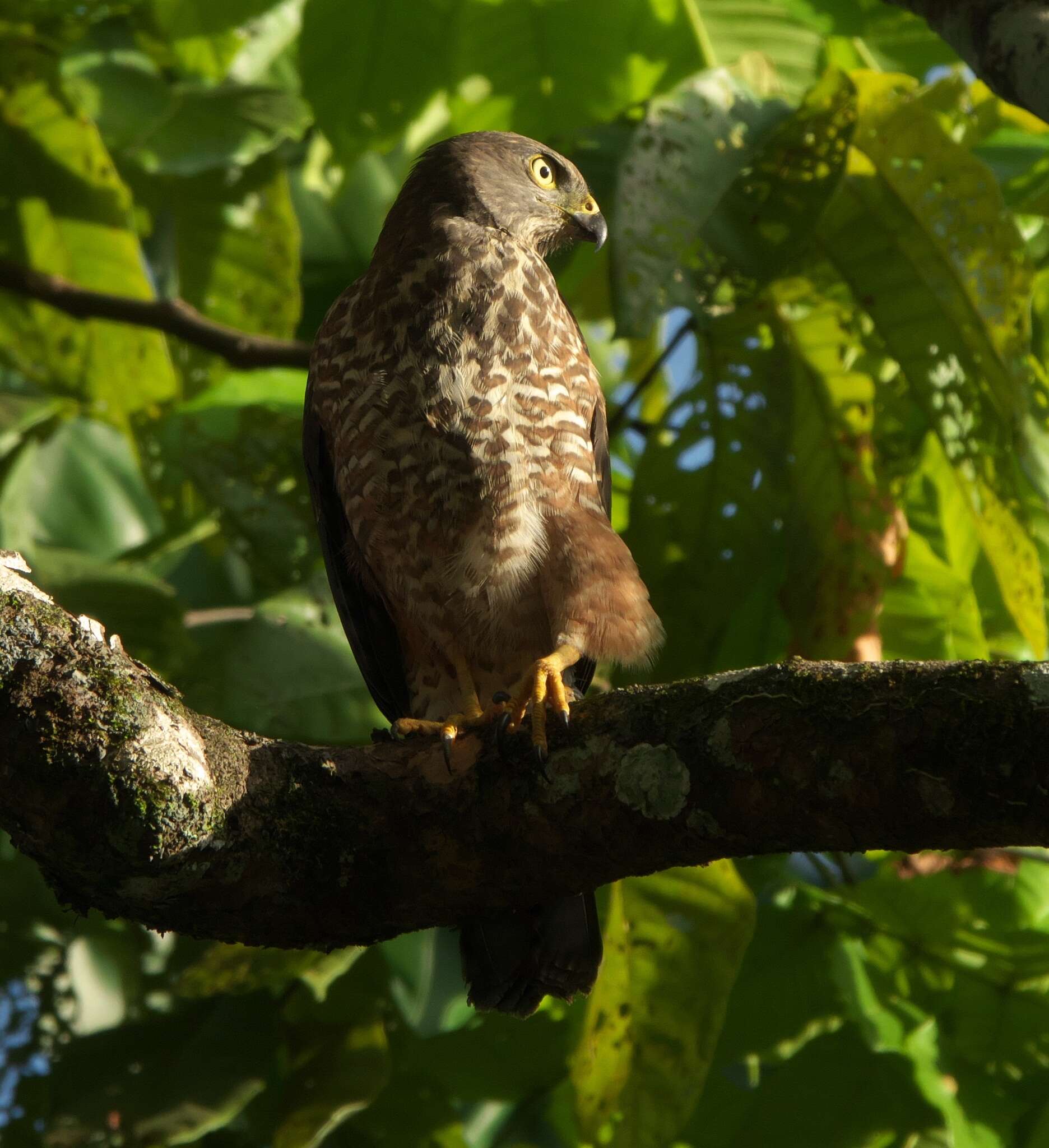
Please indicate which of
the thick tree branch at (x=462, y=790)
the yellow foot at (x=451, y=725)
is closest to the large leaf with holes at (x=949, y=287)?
the yellow foot at (x=451, y=725)

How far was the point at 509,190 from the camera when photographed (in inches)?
168

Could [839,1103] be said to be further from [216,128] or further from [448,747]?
[216,128]

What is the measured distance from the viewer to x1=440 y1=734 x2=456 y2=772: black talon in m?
2.51

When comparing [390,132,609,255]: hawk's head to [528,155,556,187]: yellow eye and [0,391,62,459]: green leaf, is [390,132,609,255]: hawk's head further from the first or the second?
[0,391,62,459]: green leaf

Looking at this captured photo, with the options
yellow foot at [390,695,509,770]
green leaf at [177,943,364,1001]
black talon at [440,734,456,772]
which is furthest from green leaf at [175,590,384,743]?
black talon at [440,734,456,772]

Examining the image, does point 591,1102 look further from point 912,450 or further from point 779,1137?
point 912,450

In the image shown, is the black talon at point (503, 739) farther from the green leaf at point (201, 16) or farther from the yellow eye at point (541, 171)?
the green leaf at point (201, 16)

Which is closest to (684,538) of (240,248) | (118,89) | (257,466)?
(257,466)

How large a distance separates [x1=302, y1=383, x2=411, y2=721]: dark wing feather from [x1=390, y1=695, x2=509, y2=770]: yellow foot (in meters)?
0.64

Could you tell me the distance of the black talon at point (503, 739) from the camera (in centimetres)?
246

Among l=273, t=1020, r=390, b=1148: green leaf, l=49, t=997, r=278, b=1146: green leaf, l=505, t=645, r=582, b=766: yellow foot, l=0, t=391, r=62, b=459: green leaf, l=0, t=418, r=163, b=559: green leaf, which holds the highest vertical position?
l=505, t=645, r=582, b=766: yellow foot

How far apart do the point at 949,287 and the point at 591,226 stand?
49.3 inches

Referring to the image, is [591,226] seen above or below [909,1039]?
above

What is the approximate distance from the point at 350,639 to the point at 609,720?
1.80 meters
